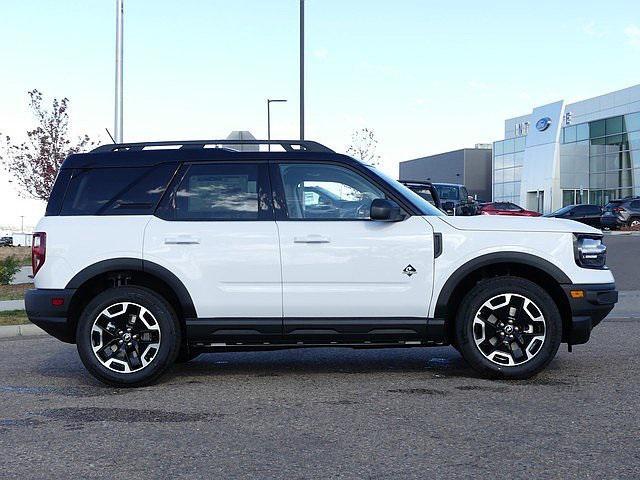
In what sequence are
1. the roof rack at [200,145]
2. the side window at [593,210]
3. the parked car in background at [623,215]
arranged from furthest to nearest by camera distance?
the parked car in background at [623,215]
the side window at [593,210]
the roof rack at [200,145]

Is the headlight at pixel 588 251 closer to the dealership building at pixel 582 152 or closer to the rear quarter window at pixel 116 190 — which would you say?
the rear quarter window at pixel 116 190

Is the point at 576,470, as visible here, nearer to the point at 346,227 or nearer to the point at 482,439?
the point at 482,439

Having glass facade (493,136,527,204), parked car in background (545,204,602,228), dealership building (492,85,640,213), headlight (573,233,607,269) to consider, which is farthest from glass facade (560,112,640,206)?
headlight (573,233,607,269)

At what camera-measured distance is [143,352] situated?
706 cm

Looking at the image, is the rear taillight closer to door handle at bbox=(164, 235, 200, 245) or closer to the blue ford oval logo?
door handle at bbox=(164, 235, 200, 245)

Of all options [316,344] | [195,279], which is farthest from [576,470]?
[195,279]

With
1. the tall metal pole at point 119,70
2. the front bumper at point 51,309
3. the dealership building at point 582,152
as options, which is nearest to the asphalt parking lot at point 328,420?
the front bumper at point 51,309

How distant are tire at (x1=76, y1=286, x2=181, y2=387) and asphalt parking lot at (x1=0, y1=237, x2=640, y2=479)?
6.4 inches

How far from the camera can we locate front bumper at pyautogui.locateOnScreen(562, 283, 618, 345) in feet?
22.9

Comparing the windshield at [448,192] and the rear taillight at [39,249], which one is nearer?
the rear taillight at [39,249]

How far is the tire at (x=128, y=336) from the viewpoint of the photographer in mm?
7004

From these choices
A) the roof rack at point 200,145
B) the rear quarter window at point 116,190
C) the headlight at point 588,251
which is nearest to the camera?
the headlight at point 588,251

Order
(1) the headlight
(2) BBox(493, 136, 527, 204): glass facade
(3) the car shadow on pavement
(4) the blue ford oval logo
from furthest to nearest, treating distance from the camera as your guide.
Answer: (2) BBox(493, 136, 527, 204): glass facade
(4) the blue ford oval logo
(3) the car shadow on pavement
(1) the headlight

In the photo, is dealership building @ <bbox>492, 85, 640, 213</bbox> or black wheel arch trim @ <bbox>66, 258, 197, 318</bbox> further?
dealership building @ <bbox>492, 85, 640, 213</bbox>
